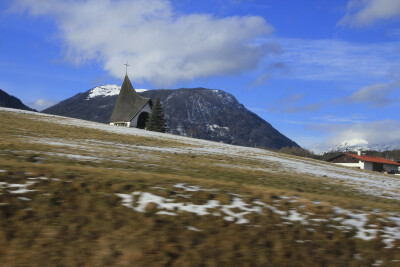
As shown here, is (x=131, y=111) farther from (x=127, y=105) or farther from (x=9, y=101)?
(x=9, y=101)

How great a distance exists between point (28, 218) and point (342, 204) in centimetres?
788

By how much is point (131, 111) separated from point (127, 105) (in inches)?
101

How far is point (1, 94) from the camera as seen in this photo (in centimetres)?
15925

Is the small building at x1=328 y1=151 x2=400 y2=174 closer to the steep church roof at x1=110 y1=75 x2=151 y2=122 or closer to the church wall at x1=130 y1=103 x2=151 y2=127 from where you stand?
the church wall at x1=130 y1=103 x2=151 y2=127

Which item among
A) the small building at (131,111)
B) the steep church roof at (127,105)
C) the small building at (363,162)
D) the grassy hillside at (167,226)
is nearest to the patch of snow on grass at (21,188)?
the grassy hillside at (167,226)

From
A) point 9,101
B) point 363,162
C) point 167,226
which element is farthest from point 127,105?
point 9,101

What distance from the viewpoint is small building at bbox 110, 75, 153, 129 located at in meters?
65.2

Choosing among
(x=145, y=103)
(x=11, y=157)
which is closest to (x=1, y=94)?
(x=145, y=103)

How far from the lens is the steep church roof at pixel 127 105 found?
2591 inches

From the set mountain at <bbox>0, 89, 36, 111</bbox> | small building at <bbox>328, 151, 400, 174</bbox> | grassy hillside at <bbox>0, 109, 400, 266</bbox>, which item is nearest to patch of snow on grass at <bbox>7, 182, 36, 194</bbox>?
grassy hillside at <bbox>0, 109, 400, 266</bbox>

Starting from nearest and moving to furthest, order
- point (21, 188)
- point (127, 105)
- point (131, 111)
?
point (21, 188)
point (131, 111)
point (127, 105)

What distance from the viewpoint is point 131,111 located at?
Answer: 6631 centimetres

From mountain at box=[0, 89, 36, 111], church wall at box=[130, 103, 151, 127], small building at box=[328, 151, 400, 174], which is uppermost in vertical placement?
mountain at box=[0, 89, 36, 111]

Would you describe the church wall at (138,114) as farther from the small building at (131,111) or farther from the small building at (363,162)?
the small building at (363,162)
